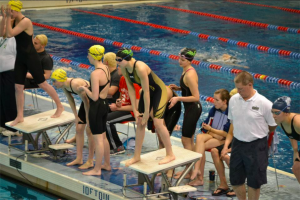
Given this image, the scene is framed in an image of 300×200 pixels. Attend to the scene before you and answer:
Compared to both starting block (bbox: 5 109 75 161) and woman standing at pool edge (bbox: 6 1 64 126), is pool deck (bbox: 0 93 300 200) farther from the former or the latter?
woman standing at pool edge (bbox: 6 1 64 126)

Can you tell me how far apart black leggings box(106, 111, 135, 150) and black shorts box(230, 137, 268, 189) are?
192 cm

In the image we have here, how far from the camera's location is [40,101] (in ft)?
26.1

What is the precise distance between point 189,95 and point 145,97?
0.69 metres

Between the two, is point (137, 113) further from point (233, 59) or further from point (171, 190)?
point (233, 59)

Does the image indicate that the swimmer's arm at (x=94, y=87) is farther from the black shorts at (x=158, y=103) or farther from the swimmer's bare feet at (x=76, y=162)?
the swimmer's bare feet at (x=76, y=162)

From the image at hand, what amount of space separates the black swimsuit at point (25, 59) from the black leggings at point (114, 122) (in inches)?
41.8

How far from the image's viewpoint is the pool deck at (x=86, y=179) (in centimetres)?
505

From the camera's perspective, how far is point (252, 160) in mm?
4387

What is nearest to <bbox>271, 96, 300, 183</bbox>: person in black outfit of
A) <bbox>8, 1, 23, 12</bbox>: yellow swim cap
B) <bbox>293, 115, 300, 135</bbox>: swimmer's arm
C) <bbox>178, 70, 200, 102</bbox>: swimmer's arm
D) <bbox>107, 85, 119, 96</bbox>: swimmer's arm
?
<bbox>293, 115, 300, 135</bbox>: swimmer's arm

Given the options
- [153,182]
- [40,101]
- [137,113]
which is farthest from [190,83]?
[40,101]

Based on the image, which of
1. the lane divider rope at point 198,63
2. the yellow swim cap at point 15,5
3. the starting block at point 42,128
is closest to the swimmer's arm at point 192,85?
the starting block at point 42,128

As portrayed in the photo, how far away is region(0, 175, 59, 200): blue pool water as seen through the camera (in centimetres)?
565

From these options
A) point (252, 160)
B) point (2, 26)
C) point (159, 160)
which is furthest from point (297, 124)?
point (2, 26)

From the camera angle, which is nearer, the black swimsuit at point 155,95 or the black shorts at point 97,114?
the black swimsuit at point 155,95
